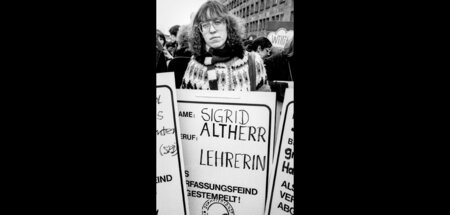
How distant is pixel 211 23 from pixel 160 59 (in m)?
0.32

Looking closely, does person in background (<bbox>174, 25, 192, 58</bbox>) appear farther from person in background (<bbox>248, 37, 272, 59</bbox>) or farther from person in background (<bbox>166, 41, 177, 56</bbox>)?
person in background (<bbox>248, 37, 272, 59</bbox>)

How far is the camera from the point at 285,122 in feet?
5.05

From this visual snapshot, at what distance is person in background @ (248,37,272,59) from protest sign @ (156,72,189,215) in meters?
0.44

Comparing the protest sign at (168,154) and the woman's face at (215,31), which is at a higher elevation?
the woman's face at (215,31)

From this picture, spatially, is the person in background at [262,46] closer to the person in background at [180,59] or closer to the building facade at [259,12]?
the building facade at [259,12]

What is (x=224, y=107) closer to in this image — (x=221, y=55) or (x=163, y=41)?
(x=221, y=55)

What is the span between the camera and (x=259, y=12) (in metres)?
1.50

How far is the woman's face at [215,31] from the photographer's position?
5.09 ft

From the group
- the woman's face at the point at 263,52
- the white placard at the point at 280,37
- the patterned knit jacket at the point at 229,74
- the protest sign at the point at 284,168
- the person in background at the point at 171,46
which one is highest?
the white placard at the point at 280,37

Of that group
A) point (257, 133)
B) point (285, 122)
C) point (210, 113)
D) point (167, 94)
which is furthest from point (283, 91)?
point (167, 94)

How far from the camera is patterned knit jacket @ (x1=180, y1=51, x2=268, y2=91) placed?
1.55 m

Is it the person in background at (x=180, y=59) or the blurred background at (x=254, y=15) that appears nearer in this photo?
the blurred background at (x=254, y=15)

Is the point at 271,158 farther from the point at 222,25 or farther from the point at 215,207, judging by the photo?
the point at 222,25

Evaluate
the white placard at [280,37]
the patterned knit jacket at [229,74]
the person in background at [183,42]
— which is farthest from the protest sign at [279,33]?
the person in background at [183,42]
